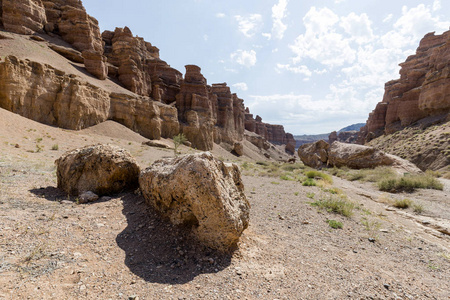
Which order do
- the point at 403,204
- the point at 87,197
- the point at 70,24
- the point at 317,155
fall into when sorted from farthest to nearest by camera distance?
the point at 70,24 → the point at 317,155 → the point at 403,204 → the point at 87,197

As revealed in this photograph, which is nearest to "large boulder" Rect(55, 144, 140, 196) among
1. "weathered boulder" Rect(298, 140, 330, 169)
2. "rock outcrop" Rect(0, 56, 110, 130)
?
"rock outcrop" Rect(0, 56, 110, 130)

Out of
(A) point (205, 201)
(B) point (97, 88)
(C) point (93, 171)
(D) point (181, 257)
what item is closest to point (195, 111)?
(B) point (97, 88)

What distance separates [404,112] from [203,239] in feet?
182

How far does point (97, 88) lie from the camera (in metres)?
28.6

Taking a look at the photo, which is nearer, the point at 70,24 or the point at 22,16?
the point at 22,16

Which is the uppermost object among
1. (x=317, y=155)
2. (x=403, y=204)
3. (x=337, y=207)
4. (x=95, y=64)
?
(x=95, y=64)

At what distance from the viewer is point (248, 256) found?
375cm

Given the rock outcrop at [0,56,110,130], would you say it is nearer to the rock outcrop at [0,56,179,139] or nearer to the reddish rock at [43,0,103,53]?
the rock outcrop at [0,56,179,139]

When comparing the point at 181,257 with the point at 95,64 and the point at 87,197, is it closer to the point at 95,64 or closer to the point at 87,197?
the point at 87,197

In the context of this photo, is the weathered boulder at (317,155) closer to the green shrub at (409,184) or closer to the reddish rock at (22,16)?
the green shrub at (409,184)

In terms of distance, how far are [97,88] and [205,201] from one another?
106ft

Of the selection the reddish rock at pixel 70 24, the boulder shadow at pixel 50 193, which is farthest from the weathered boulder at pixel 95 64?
the boulder shadow at pixel 50 193

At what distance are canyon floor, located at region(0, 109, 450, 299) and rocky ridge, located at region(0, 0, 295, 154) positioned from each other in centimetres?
2217

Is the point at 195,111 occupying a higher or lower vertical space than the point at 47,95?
higher
